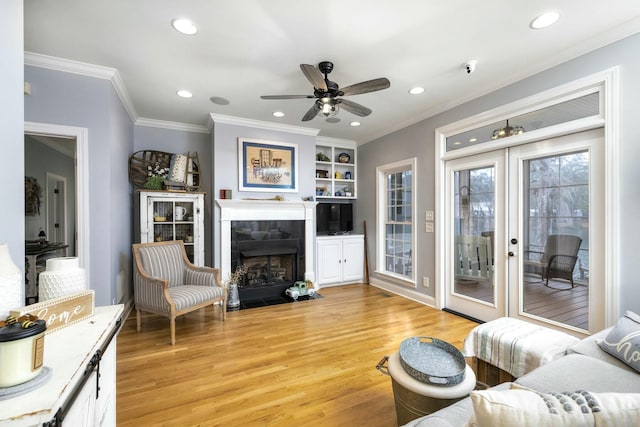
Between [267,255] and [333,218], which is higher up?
[333,218]

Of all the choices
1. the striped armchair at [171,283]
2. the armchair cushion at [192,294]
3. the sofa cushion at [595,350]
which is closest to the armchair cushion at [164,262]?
the striped armchair at [171,283]

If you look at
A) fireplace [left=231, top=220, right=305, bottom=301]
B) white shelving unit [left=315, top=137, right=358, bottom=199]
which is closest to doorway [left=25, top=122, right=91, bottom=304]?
fireplace [left=231, top=220, right=305, bottom=301]

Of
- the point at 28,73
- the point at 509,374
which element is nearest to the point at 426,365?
the point at 509,374

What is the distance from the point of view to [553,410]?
2.48ft

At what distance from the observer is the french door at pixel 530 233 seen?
2469 mm

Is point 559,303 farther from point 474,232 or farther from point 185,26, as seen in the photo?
point 185,26

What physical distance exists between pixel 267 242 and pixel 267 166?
1.20m

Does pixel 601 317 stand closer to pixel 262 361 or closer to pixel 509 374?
pixel 509 374

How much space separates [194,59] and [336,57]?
133cm

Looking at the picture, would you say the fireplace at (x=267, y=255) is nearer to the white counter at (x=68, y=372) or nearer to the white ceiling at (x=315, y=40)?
the white ceiling at (x=315, y=40)

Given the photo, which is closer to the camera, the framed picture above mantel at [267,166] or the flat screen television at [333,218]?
the framed picture above mantel at [267,166]

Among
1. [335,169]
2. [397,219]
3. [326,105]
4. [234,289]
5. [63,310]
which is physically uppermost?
[326,105]

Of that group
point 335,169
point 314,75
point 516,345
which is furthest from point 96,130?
point 516,345

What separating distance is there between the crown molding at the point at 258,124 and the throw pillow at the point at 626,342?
164 inches
